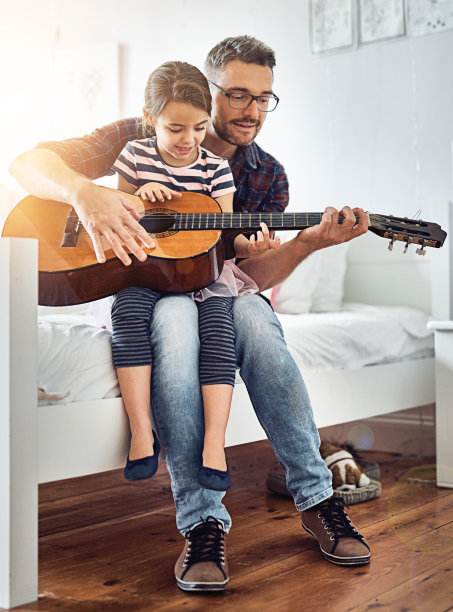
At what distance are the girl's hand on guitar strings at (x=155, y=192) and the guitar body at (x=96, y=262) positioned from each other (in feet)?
0.14

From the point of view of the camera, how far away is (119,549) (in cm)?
148

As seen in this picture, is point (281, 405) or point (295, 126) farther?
point (295, 126)

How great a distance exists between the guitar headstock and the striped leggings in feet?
1.19

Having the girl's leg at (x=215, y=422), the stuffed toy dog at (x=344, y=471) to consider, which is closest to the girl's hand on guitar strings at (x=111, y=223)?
the girl's leg at (x=215, y=422)

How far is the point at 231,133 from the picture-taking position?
178 centimetres

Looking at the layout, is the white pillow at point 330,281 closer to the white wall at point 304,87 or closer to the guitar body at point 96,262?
the white wall at point 304,87

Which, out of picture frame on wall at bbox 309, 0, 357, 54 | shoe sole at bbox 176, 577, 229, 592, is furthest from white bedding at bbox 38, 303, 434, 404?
picture frame on wall at bbox 309, 0, 357, 54

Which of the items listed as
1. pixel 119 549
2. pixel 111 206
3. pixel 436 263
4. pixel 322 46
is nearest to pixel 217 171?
pixel 111 206

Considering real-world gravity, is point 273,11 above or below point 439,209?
above

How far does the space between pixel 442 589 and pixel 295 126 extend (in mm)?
1874

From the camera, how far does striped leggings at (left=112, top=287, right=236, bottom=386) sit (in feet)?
4.29

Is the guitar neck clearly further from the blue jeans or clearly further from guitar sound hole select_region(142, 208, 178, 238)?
the blue jeans

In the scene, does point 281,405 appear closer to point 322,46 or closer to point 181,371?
point 181,371

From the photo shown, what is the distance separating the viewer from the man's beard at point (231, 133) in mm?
1780
